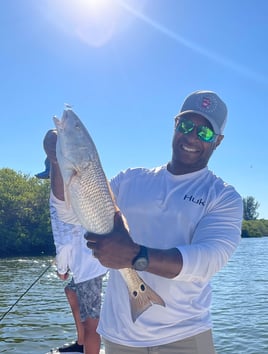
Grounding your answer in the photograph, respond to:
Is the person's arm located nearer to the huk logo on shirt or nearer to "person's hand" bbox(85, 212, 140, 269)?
"person's hand" bbox(85, 212, 140, 269)

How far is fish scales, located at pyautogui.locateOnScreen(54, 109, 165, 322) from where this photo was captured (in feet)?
7.92

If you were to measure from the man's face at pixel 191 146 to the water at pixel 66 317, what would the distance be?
898 cm

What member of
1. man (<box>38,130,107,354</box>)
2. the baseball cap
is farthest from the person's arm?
man (<box>38,130,107,354</box>)

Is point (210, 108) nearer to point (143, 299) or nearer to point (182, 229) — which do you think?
point (182, 229)

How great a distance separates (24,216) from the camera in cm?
5366

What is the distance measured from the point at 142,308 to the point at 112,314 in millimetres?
415

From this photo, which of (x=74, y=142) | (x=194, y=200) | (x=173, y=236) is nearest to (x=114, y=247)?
(x=74, y=142)

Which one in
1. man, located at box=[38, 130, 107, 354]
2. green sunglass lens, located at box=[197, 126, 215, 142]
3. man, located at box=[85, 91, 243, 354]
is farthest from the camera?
man, located at box=[38, 130, 107, 354]

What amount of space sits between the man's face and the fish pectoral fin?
0.89 m

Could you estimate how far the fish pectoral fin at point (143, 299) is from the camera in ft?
8.63

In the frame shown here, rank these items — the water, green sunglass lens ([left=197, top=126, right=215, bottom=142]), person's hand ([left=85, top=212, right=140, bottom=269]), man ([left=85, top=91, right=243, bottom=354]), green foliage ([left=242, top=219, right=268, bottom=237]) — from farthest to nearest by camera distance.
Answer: green foliage ([left=242, top=219, right=268, bottom=237])
the water
green sunglass lens ([left=197, top=126, right=215, bottom=142])
man ([left=85, top=91, right=243, bottom=354])
person's hand ([left=85, top=212, right=140, bottom=269])

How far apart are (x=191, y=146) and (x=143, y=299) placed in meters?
1.07

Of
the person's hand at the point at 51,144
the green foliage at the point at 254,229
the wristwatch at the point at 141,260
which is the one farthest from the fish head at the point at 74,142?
the green foliage at the point at 254,229

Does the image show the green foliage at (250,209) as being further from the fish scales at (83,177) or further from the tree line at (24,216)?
the fish scales at (83,177)
